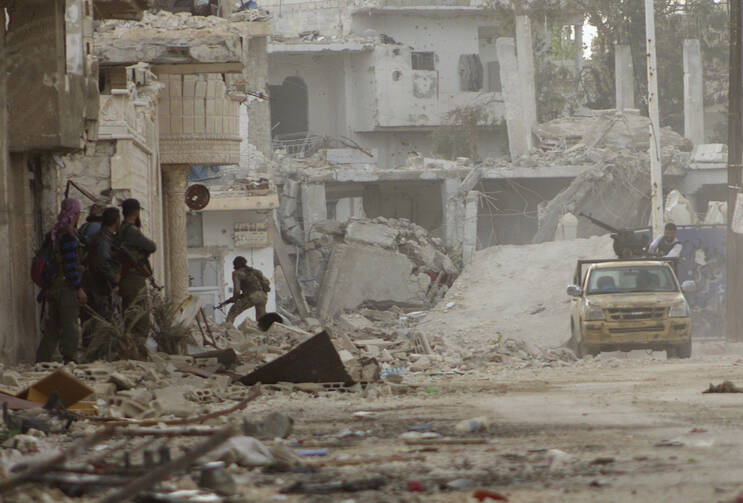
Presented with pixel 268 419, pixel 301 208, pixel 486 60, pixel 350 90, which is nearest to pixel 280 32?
pixel 350 90

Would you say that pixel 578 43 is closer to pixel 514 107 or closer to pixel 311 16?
pixel 514 107

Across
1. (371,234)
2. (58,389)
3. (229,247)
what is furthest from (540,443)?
(371,234)

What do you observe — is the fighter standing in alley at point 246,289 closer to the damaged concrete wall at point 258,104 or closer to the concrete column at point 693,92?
the damaged concrete wall at point 258,104

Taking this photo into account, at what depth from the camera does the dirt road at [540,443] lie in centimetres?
484

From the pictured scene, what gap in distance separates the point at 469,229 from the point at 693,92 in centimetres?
1150

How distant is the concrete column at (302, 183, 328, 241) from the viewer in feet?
128

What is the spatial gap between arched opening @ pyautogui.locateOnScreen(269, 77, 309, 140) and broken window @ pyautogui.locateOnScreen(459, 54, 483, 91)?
21.5ft

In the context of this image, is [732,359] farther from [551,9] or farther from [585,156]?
[551,9]

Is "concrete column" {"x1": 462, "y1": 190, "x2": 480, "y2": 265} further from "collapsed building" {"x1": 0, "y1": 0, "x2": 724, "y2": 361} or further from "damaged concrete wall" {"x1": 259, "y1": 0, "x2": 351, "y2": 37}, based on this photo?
"damaged concrete wall" {"x1": 259, "y1": 0, "x2": 351, "y2": 37}

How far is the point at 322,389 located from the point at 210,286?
2448 centimetres

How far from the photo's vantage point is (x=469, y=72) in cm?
5169

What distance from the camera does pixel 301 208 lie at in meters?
39.3

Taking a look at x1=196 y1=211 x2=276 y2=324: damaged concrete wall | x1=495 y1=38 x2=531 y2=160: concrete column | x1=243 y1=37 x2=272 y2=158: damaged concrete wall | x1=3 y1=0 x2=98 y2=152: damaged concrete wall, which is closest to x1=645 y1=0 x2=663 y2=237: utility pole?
x1=196 y1=211 x2=276 y2=324: damaged concrete wall

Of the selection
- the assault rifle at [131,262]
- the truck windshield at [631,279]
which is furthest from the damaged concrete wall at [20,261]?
the truck windshield at [631,279]
